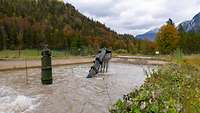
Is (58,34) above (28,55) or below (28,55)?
above

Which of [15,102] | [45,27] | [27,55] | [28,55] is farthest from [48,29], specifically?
[15,102]

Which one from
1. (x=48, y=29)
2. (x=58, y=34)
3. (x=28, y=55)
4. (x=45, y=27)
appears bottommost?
(x=28, y=55)

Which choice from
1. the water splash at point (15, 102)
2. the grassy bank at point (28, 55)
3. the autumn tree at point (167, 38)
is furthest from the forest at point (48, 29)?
the water splash at point (15, 102)

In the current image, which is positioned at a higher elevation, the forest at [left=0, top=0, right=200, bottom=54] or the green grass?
the forest at [left=0, top=0, right=200, bottom=54]

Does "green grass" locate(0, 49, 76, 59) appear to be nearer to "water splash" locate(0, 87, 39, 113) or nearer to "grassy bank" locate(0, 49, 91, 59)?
"grassy bank" locate(0, 49, 91, 59)

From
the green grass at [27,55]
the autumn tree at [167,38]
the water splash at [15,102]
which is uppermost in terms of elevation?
the autumn tree at [167,38]

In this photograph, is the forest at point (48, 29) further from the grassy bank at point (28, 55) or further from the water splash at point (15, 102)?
the water splash at point (15, 102)

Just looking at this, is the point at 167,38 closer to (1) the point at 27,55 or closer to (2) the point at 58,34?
(1) the point at 27,55

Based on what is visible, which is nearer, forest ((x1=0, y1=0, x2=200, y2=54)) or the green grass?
the green grass

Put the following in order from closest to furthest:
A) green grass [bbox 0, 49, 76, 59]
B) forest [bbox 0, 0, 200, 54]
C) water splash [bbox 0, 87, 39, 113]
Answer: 1. water splash [bbox 0, 87, 39, 113]
2. green grass [bbox 0, 49, 76, 59]
3. forest [bbox 0, 0, 200, 54]

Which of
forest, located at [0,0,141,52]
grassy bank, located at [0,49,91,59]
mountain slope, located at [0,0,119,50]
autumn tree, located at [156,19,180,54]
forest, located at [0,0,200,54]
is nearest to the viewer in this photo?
grassy bank, located at [0,49,91,59]

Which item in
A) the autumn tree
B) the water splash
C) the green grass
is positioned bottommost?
the water splash

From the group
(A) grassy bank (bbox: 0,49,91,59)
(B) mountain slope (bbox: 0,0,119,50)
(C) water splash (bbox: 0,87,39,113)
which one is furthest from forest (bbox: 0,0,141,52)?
(C) water splash (bbox: 0,87,39,113)

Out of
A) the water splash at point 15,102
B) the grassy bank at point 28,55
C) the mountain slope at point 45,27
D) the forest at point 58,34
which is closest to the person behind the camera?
the water splash at point 15,102
